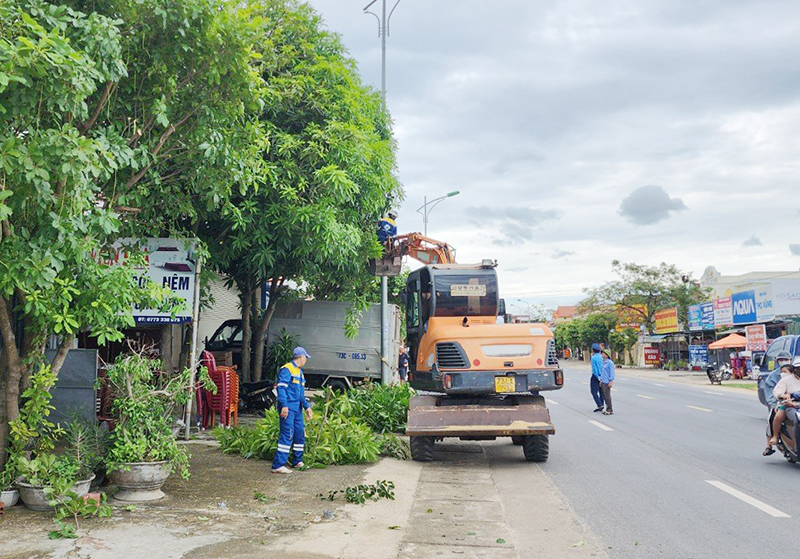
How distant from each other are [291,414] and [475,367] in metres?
2.86

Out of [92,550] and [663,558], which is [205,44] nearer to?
[92,550]

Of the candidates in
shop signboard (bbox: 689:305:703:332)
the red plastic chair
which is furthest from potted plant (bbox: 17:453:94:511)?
shop signboard (bbox: 689:305:703:332)

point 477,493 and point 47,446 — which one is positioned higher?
point 47,446

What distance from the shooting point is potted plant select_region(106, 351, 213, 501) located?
7664 mm

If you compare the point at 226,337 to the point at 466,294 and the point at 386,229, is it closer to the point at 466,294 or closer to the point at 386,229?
the point at 386,229

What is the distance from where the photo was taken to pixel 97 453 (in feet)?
25.9

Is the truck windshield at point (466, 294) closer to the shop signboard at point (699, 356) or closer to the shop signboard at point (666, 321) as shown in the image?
the shop signboard at point (699, 356)

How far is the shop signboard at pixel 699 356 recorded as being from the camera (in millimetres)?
53688

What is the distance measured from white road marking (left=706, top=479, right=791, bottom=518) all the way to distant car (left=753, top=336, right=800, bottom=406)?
8.68 m

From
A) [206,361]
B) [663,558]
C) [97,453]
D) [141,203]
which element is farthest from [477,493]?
[206,361]

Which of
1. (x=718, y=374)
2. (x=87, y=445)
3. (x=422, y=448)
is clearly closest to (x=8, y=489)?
(x=87, y=445)

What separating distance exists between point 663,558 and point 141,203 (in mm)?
7261

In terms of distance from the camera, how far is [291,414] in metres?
10.0

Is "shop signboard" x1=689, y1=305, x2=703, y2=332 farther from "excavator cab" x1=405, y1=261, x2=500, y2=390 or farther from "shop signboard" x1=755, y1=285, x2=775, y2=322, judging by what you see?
"excavator cab" x1=405, y1=261, x2=500, y2=390
